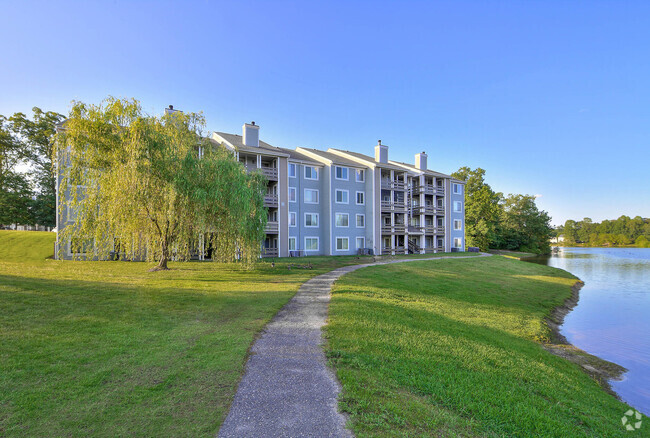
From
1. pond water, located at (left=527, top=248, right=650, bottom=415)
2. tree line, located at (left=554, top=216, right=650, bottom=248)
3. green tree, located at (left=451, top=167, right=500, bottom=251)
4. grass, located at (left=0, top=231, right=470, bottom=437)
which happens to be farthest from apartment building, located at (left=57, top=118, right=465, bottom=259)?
tree line, located at (left=554, top=216, right=650, bottom=248)

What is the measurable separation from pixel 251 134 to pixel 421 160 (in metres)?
23.8

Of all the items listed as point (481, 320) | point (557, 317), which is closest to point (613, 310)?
point (557, 317)

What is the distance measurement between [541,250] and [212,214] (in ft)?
263

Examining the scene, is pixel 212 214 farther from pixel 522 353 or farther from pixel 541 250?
pixel 541 250

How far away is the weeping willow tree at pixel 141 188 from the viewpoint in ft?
46.0

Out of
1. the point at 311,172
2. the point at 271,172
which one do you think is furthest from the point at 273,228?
the point at 311,172

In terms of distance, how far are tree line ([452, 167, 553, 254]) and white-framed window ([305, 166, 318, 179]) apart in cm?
3657

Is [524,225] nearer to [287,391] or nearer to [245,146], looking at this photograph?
[245,146]

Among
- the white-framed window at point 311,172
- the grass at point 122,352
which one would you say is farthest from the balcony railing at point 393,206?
the grass at point 122,352

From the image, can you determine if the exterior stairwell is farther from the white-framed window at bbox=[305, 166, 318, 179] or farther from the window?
the white-framed window at bbox=[305, 166, 318, 179]

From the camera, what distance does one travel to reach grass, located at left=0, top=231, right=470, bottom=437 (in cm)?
396

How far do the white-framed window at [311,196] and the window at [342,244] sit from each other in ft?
15.5

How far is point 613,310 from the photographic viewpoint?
57.9ft

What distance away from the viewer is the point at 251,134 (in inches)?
1133
